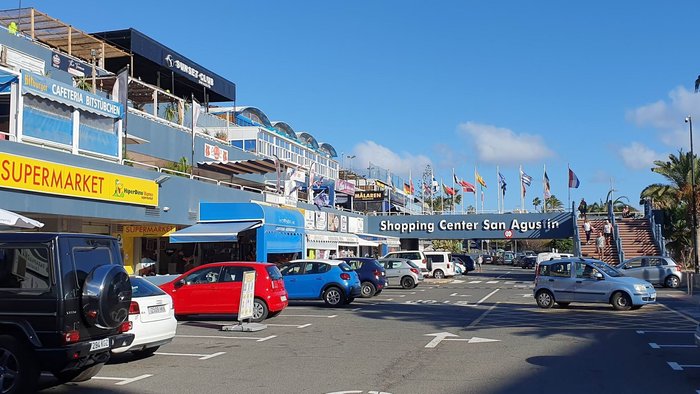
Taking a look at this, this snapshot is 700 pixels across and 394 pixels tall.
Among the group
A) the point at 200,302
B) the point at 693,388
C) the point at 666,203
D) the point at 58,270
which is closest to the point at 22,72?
the point at 200,302

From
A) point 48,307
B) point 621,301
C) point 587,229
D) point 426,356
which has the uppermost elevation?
point 587,229

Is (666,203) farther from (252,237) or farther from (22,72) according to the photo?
(22,72)

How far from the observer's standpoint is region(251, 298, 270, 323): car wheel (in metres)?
17.1

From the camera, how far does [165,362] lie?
37.1ft

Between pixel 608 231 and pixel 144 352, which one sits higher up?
pixel 608 231

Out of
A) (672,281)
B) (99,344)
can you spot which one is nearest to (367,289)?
(672,281)

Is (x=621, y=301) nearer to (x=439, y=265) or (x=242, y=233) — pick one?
(x=242, y=233)

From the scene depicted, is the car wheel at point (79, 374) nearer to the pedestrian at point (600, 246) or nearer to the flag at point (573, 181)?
the pedestrian at point (600, 246)

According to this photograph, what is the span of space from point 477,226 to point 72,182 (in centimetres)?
3676

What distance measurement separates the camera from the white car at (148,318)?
1074 centimetres

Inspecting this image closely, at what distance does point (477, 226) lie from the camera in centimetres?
5247

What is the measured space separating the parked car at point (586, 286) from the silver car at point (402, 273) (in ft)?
36.1

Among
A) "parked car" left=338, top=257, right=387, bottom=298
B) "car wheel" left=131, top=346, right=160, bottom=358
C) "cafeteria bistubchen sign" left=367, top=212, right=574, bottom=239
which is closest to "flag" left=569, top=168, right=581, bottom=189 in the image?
"cafeteria bistubchen sign" left=367, top=212, right=574, bottom=239

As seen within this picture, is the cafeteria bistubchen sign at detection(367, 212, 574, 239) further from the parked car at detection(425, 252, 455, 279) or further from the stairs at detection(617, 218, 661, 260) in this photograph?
the parked car at detection(425, 252, 455, 279)
